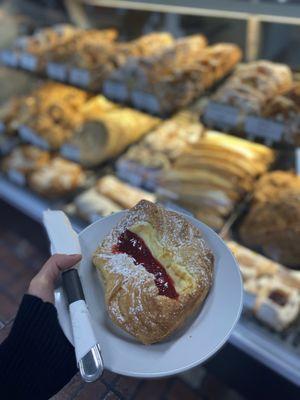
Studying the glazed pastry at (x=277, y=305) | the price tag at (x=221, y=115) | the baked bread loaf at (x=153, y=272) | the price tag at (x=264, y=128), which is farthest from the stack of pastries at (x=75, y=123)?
the baked bread loaf at (x=153, y=272)

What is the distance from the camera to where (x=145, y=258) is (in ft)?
3.05

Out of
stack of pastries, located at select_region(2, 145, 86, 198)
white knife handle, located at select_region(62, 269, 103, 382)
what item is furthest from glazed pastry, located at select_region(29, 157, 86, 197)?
white knife handle, located at select_region(62, 269, 103, 382)

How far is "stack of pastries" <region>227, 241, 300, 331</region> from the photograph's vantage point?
1537mm

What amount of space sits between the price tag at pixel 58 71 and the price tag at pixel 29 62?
11 cm

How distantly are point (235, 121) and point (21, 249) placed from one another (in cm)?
166

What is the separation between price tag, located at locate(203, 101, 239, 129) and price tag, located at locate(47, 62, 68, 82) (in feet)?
3.46

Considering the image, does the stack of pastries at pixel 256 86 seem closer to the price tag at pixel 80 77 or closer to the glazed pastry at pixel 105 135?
the glazed pastry at pixel 105 135

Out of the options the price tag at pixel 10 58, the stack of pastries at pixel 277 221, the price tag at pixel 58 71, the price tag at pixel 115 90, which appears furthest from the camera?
the price tag at pixel 10 58

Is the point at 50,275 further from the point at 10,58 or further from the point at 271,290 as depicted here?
the point at 10,58

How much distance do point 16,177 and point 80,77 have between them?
75cm

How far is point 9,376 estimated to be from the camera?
0.82 m

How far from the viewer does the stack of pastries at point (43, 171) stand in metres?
2.30

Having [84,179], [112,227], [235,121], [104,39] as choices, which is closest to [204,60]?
[235,121]

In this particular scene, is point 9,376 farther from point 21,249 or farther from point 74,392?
point 21,249
